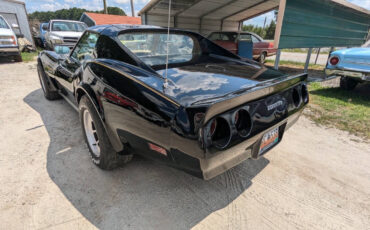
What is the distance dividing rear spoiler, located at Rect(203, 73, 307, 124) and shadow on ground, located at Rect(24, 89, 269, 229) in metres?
0.95

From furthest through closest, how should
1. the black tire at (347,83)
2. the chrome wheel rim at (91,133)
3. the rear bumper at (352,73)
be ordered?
the black tire at (347,83) → the rear bumper at (352,73) → the chrome wheel rim at (91,133)

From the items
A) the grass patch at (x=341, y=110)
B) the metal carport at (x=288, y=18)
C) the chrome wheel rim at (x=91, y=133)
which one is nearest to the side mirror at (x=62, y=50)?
the chrome wheel rim at (x=91, y=133)

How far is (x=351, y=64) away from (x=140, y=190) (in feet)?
17.1

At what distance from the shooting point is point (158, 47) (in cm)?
244

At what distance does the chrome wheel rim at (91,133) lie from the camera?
7.70ft

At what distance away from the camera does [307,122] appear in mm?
3711

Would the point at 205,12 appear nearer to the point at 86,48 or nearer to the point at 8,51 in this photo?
the point at 8,51

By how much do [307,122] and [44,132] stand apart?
4291 millimetres

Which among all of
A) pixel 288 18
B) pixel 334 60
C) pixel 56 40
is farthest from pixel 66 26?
pixel 334 60

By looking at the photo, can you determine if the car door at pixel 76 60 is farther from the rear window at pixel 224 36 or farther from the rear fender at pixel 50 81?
the rear window at pixel 224 36

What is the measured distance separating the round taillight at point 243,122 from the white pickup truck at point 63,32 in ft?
30.4

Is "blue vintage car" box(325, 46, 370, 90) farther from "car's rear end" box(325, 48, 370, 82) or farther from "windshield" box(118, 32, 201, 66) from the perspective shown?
"windshield" box(118, 32, 201, 66)

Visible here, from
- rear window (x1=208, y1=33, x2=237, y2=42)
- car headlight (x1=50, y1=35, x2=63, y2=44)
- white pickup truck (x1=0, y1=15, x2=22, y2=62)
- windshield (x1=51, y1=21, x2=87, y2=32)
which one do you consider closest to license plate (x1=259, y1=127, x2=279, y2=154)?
rear window (x1=208, y1=33, x2=237, y2=42)

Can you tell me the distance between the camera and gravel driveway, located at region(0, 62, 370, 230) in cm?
170
